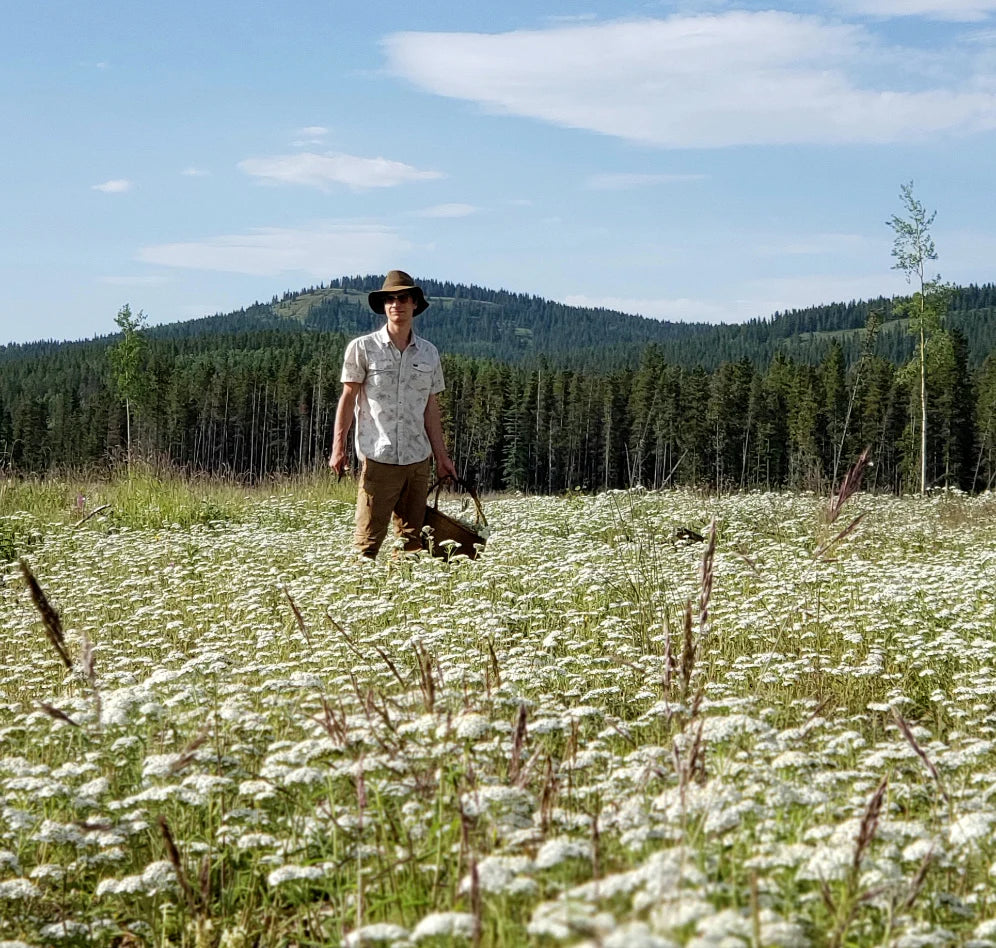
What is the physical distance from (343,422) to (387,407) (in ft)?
1.37

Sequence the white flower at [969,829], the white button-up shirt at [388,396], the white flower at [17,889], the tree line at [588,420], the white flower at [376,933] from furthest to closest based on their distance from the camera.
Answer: the tree line at [588,420]
the white button-up shirt at [388,396]
the white flower at [17,889]
the white flower at [969,829]
the white flower at [376,933]

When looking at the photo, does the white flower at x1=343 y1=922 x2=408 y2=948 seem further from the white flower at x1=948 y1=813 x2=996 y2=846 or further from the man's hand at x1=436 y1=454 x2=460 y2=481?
the man's hand at x1=436 y1=454 x2=460 y2=481

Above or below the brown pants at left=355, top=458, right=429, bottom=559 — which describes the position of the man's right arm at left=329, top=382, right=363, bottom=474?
above

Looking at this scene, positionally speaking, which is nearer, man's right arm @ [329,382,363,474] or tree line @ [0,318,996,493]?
man's right arm @ [329,382,363,474]

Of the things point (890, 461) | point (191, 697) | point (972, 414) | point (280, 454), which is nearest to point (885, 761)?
point (191, 697)

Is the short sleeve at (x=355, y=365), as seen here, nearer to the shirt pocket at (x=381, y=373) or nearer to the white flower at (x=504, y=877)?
the shirt pocket at (x=381, y=373)

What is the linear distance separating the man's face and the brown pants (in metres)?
1.25

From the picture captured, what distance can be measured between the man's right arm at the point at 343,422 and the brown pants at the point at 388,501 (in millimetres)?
216

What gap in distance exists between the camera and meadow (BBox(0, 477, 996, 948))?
8.00 ft

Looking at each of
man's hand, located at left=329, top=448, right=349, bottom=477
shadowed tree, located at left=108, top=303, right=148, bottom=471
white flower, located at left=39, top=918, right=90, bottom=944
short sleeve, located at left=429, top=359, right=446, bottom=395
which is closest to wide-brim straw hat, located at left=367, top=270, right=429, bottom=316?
short sleeve, located at left=429, top=359, right=446, bottom=395

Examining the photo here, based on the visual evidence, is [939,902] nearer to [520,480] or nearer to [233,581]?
[233,581]

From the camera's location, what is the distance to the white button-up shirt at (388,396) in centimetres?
912

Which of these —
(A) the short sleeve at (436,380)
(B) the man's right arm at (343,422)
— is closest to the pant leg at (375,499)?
(B) the man's right arm at (343,422)

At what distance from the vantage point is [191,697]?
178 inches
